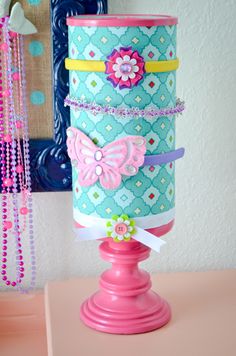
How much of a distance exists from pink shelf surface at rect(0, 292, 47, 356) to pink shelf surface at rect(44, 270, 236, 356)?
4 centimetres

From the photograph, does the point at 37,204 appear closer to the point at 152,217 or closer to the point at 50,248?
the point at 50,248

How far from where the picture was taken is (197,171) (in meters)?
1.18

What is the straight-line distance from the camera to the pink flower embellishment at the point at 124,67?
0.89m

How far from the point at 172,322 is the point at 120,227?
0.60ft

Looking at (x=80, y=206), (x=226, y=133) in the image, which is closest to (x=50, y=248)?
(x=80, y=206)

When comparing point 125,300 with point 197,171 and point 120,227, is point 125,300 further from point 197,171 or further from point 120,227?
point 197,171

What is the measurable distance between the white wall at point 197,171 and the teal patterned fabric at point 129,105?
0.19 m

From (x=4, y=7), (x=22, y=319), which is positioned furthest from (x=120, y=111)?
(x=22, y=319)

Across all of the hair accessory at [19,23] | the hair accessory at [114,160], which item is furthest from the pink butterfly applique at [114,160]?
the hair accessory at [19,23]

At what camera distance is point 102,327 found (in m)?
0.99

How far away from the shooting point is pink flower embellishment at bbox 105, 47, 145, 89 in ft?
2.92

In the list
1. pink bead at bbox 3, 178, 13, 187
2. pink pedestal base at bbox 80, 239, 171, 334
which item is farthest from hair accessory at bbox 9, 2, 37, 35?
pink pedestal base at bbox 80, 239, 171, 334

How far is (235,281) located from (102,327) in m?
0.29

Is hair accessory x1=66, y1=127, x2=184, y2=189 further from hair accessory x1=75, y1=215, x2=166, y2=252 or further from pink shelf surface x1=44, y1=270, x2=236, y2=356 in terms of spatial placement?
pink shelf surface x1=44, y1=270, x2=236, y2=356
